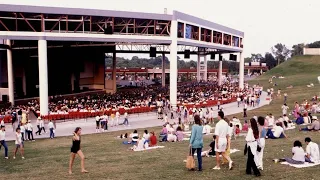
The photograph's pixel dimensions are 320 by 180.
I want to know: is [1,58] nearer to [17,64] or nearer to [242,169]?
[17,64]

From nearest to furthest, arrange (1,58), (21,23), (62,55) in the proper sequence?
(21,23) → (1,58) → (62,55)

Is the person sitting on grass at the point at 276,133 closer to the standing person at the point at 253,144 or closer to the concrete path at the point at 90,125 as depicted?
the standing person at the point at 253,144

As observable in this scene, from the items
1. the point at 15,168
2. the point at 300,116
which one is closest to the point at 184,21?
the point at 300,116

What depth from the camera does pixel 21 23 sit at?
35438mm

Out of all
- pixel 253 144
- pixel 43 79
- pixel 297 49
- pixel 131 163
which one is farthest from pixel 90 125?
pixel 297 49

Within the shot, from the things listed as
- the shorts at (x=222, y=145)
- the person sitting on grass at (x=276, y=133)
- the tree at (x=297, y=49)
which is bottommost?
the person sitting on grass at (x=276, y=133)

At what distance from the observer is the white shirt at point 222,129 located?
33.0 ft

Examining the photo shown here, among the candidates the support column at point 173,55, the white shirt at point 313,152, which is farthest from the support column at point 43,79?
the white shirt at point 313,152

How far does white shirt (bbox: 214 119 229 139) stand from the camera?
396 inches

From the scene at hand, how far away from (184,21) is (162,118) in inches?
460

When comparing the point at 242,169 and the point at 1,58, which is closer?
the point at 242,169

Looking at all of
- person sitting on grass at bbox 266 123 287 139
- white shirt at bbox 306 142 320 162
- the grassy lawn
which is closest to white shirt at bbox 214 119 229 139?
the grassy lawn

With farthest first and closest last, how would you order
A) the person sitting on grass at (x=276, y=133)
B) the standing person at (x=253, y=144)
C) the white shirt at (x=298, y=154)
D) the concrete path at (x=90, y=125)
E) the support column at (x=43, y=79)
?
the support column at (x=43, y=79)
the concrete path at (x=90, y=125)
the person sitting on grass at (x=276, y=133)
the white shirt at (x=298, y=154)
the standing person at (x=253, y=144)

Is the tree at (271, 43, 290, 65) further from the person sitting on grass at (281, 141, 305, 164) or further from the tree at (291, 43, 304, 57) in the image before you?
the person sitting on grass at (281, 141, 305, 164)
